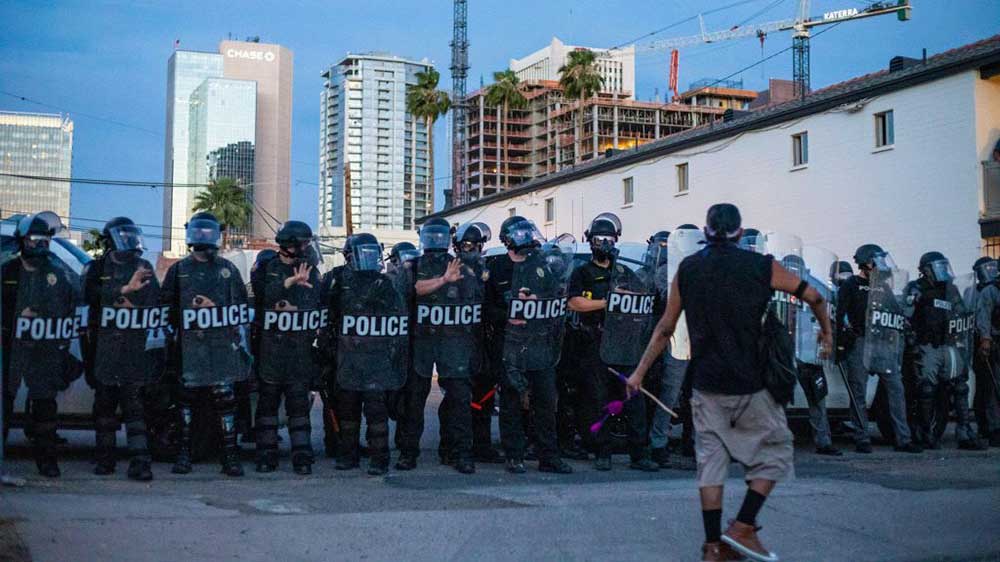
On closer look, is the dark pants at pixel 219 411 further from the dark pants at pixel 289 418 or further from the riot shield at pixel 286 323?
the riot shield at pixel 286 323

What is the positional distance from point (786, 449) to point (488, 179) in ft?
512

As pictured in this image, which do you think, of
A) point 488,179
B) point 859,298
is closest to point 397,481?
point 859,298

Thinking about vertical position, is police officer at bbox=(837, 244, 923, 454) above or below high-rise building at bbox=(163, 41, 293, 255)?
below

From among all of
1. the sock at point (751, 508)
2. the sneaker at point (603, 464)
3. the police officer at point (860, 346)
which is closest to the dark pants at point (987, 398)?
the police officer at point (860, 346)

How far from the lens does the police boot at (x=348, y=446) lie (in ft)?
29.7

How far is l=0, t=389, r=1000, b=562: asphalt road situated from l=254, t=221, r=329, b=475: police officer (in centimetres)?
36

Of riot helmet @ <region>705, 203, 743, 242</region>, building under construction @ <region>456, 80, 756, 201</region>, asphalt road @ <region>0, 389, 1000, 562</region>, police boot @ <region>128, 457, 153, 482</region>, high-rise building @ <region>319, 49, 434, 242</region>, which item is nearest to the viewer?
riot helmet @ <region>705, 203, 743, 242</region>

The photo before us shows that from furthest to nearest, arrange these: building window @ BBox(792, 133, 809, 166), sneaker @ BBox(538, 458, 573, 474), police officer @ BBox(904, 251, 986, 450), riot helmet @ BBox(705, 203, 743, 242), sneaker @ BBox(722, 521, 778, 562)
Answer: building window @ BBox(792, 133, 809, 166) < police officer @ BBox(904, 251, 986, 450) < sneaker @ BBox(538, 458, 573, 474) < riot helmet @ BBox(705, 203, 743, 242) < sneaker @ BBox(722, 521, 778, 562)

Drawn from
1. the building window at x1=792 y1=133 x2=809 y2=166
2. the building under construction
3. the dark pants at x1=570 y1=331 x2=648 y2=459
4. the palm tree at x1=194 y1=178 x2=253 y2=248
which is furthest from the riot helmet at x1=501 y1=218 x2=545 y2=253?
the building under construction

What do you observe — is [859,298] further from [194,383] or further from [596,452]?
[194,383]

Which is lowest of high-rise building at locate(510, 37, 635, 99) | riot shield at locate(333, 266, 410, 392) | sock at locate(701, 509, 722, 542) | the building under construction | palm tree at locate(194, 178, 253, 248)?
sock at locate(701, 509, 722, 542)

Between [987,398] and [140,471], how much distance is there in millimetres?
9124

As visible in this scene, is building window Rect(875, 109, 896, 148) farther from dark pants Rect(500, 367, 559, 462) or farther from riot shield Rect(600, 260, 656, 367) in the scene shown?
dark pants Rect(500, 367, 559, 462)

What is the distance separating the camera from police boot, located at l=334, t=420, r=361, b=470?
→ 906 centimetres
